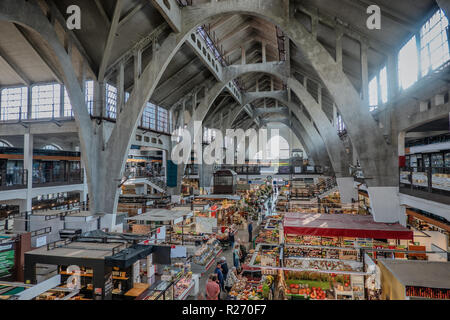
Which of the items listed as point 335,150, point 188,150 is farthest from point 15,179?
point 335,150

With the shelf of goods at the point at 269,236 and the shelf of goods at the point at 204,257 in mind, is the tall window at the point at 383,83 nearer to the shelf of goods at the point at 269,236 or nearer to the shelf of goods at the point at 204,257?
the shelf of goods at the point at 269,236

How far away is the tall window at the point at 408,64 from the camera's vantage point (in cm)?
828

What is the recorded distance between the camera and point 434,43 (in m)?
7.24

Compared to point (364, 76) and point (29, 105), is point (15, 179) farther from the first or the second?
point (364, 76)

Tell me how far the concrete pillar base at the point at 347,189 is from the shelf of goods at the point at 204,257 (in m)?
8.61

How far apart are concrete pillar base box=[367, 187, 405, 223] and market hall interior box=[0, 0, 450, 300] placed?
5 centimetres

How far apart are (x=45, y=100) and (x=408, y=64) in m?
18.4

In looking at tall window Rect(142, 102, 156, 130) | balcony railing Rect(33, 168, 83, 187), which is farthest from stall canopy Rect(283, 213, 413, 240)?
balcony railing Rect(33, 168, 83, 187)

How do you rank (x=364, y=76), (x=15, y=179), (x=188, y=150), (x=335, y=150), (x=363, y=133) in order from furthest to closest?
(x=188, y=150) → (x=335, y=150) → (x=15, y=179) → (x=364, y=76) → (x=363, y=133)

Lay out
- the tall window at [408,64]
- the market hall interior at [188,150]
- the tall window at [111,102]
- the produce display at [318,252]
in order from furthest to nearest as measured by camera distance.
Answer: the tall window at [111,102]
the tall window at [408,64]
the produce display at [318,252]
the market hall interior at [188,150]

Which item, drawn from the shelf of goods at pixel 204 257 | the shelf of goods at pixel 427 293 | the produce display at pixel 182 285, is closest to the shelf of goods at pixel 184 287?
the produce display at pixel 182 285

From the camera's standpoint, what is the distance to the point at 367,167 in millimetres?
9469
